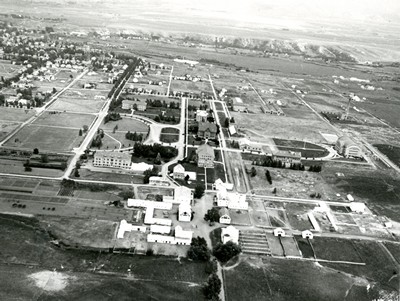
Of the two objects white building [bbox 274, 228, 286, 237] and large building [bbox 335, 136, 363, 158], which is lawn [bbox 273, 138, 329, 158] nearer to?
large building [bbox 335, 136, 363, 158]

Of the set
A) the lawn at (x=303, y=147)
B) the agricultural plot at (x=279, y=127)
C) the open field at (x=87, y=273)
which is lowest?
the agricultural plot at (x=279, y=127)

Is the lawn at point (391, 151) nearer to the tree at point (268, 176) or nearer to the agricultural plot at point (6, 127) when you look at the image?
the tree at point (268, 176)

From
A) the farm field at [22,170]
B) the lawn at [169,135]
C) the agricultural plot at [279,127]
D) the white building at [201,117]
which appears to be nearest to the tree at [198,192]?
the farm field at [22,170]

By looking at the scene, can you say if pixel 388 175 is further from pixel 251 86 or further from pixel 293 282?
pixel 251 86

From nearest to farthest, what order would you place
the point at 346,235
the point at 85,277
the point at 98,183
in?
the point at 85,277 → the point at 346,235 → the point at 98,183

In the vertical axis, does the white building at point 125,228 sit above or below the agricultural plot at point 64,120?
above

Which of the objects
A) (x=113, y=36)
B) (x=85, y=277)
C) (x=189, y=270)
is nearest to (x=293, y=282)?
(x=189, y=270)

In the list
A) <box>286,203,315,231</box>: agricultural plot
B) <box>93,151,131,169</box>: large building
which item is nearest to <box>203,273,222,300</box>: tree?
<box>286,203,315,231</box>: agricultural plot
